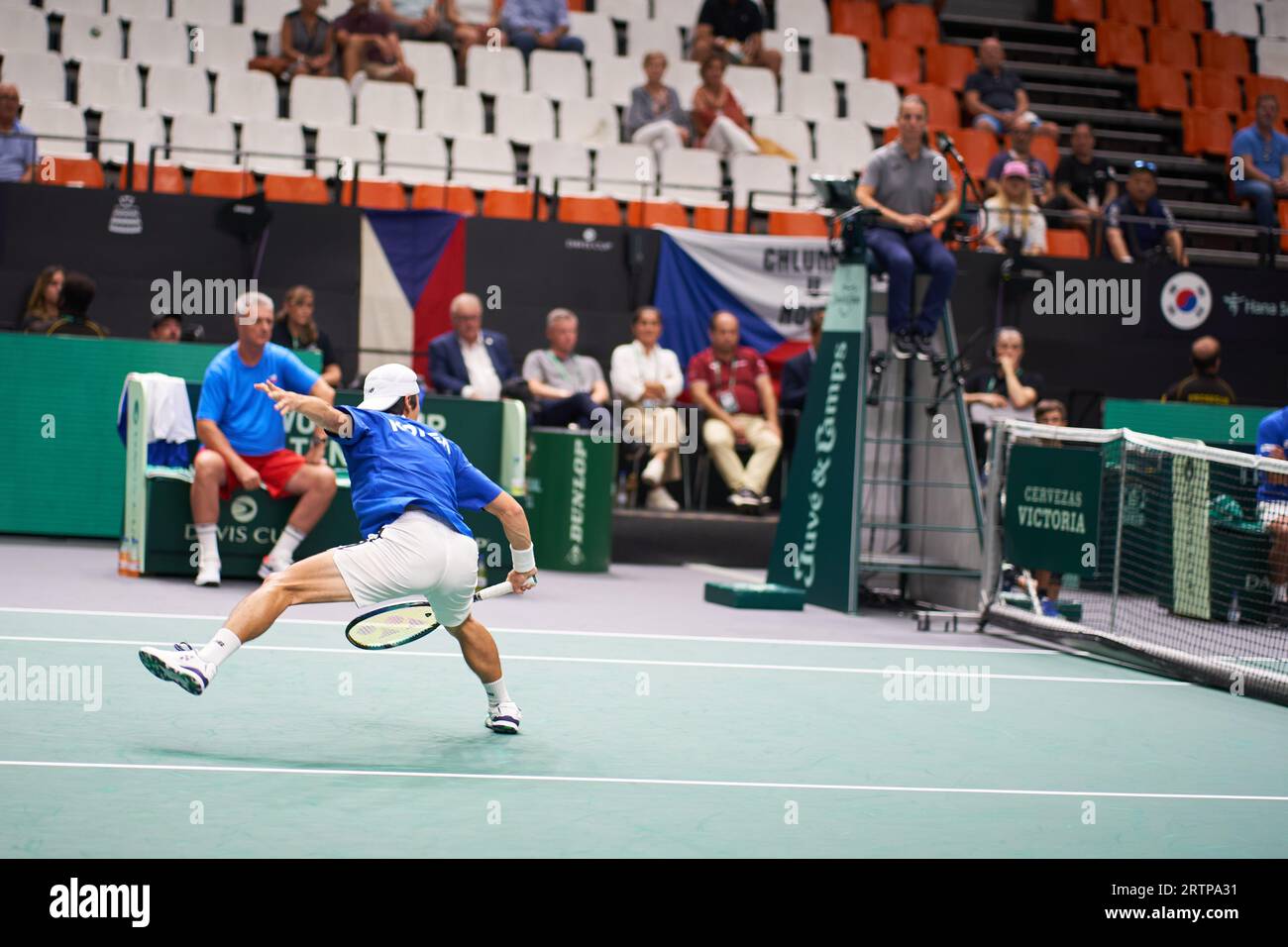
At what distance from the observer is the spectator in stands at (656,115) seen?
16.9 m

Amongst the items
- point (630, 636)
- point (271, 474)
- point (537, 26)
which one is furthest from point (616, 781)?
point (537, 26)

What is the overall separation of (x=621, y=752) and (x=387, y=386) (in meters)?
1.77

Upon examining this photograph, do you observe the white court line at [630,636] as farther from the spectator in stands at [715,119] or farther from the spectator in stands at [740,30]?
the spectator in stands at [740,30]

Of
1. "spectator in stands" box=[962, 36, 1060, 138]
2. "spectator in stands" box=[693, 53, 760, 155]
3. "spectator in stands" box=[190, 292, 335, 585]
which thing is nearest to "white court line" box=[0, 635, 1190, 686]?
"spectator in stands" box=[190, 292, 335, 585]

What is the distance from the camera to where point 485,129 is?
56.4 feet

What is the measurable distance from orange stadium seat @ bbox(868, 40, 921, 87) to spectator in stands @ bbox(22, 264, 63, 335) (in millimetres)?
11042

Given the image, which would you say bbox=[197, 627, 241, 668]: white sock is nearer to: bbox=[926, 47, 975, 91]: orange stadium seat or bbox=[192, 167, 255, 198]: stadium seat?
bbox=[192, 167, 255, 198]: stadium seat

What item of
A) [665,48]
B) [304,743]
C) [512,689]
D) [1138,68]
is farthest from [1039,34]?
[304,743]

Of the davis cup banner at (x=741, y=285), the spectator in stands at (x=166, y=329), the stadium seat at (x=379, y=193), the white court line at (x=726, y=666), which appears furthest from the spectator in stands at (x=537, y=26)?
the white court line at (x=726, y=666)

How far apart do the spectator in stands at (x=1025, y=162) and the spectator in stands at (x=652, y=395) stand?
498 centimetres

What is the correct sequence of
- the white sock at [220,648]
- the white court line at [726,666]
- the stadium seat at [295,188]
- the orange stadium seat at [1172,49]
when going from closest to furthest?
the white sock at [220,648] < the white court line at [726,666] < the stadium seat at [295,188] < the orange stadium seat at [1172,49]

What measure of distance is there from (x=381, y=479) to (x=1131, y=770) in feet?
10.6

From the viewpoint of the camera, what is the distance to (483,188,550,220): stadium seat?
15539 millimetres
